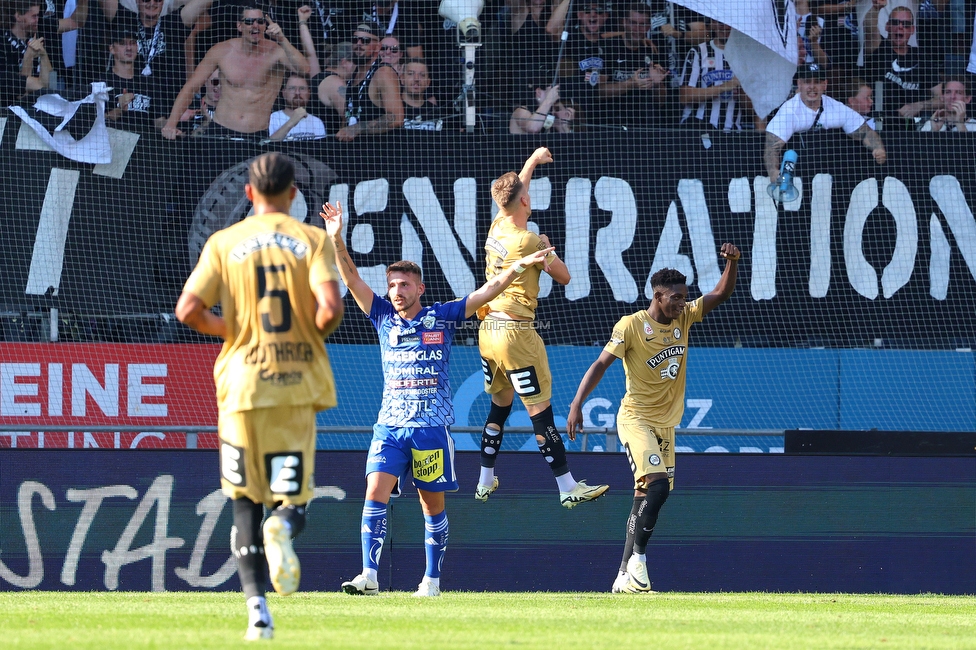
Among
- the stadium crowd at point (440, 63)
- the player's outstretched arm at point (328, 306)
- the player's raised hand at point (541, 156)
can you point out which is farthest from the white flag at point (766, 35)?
the player's outstretched arm at point (328, 306)

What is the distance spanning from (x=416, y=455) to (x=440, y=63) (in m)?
7.00

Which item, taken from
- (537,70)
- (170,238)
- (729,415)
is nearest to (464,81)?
(537,70)

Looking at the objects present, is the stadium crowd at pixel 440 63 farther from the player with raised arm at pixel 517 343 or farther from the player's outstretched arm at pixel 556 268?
the player's outstretched arm at pixel 556 268

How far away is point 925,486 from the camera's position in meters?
10.6

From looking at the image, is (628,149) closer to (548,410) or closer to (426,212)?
(426,212)

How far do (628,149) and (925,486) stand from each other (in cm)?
473

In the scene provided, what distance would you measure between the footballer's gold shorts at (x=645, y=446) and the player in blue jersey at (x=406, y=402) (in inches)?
61.5

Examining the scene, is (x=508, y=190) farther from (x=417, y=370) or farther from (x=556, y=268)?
(x=417, y=370)

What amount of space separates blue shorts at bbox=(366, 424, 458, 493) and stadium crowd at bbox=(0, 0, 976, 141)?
5808 millimetres

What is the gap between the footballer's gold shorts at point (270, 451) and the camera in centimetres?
538

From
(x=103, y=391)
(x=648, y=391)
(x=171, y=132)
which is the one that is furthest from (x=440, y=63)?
(x=648, y=391)

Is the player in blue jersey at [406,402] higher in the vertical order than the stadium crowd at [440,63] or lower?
lower

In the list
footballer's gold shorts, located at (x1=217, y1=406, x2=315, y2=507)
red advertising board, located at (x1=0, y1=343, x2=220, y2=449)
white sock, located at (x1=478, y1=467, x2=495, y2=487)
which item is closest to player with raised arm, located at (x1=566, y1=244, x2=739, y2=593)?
white sock, located at (x1=478, y1=467, x2=495, y2=487)

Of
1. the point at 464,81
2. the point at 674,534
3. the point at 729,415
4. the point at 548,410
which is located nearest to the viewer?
the point at 548,410
